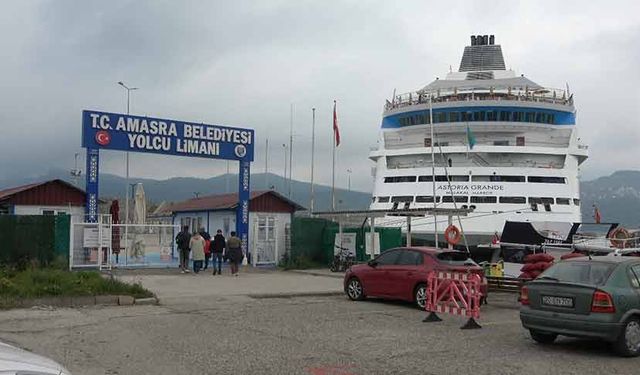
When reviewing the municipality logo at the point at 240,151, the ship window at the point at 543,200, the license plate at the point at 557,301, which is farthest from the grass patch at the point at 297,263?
the license plate at the point at 557,301

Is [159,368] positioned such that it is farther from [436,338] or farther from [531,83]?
[531,83]

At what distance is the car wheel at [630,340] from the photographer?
9.33 meters

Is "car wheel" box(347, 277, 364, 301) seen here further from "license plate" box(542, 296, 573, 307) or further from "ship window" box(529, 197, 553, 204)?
"ship window" box(529, 197, 553, 204)

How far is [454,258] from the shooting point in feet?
50.6

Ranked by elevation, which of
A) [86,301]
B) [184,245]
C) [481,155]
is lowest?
[86,301]

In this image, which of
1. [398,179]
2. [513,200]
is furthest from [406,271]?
[398,179]

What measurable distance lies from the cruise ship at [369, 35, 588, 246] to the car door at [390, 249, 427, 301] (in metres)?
17.1

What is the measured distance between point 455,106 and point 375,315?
2599cm

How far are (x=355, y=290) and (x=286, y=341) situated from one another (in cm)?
648

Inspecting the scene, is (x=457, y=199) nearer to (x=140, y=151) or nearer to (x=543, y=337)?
(x=140, y=151)

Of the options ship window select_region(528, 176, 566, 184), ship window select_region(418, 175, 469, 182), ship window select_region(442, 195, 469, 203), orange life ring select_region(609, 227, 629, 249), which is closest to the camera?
orange life ring select_region(609, 227, 629, 249)

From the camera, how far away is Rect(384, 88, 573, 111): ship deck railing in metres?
38.2

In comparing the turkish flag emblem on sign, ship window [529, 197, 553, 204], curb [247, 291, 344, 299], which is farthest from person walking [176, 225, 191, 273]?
ship window [529, 197, 553, 204]

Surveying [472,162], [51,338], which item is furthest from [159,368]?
[472,162]
